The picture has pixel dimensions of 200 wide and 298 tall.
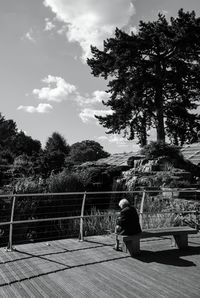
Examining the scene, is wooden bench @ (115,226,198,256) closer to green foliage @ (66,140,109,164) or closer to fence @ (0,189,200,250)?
fence @ (0,189,200,250)

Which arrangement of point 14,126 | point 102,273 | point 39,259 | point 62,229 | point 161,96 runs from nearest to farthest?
point 102,273
point 39,259
point 62,229
point 161,96
point 14,126

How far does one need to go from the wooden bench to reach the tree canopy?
18264 millimetres

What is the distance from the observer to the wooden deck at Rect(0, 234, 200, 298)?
15.3ft

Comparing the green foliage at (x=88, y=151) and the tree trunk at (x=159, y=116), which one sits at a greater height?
the green foliage at (x=88, y=151)

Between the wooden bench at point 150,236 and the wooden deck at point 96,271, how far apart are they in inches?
5.7

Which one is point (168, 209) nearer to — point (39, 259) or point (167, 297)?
point (39, 259)

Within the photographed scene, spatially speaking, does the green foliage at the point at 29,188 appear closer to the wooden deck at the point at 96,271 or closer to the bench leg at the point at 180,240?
the wooden deck at the point at 96,271

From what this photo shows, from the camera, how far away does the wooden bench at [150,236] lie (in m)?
6.48

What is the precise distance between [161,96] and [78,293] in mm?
22540

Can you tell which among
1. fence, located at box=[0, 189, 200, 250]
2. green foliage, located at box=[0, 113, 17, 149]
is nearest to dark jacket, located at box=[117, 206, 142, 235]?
fence, located at box=[0, 189, 200, 250]

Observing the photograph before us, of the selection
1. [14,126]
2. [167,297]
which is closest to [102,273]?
[167,297]

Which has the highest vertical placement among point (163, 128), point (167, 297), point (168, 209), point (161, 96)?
point (161, 96)

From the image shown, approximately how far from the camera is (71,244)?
7227 mm

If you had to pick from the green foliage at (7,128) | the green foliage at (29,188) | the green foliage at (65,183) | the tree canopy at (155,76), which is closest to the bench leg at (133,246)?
the green foliage at (29,188)
